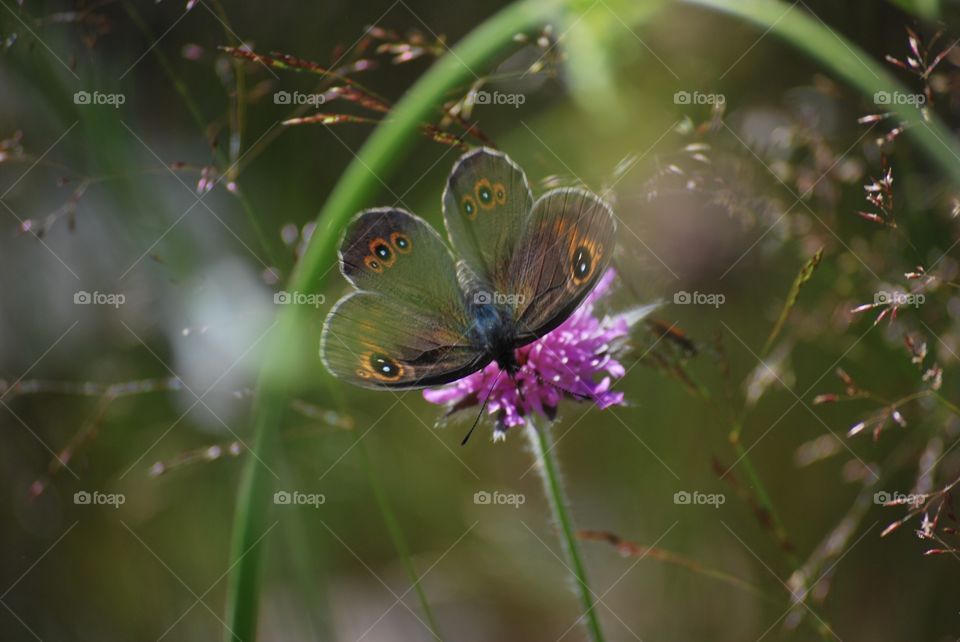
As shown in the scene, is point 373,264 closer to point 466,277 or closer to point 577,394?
point 466,277

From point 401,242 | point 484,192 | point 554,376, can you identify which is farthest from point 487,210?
point 554,376

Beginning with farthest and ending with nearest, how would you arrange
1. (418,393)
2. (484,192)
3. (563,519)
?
1. (418,393)
2. (484,192)
3. (563,519)

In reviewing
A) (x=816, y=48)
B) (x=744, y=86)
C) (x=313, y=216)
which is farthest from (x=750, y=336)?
(x=313, y=216)

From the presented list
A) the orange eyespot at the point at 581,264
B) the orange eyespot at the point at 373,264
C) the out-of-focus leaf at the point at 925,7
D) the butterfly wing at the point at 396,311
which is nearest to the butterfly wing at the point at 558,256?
the orange eyespot at the point at 581,264

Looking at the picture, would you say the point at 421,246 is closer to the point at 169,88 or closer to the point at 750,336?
the point at 750,336

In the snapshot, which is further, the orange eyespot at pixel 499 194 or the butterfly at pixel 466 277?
the orange eyespot at pixel 499 194

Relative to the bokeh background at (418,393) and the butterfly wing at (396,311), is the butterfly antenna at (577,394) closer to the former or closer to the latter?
the butterfly wing at (396,311)

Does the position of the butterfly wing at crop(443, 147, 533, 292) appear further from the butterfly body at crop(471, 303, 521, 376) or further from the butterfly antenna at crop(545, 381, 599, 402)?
the butterfly antenna at crop(545, 381, 599, 402)
